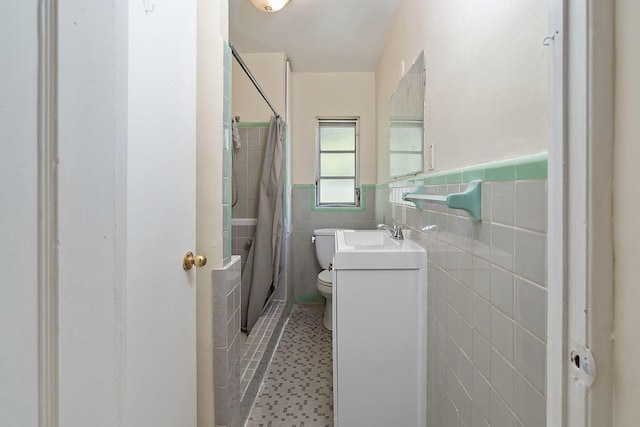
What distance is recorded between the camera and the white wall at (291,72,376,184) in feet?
10.8

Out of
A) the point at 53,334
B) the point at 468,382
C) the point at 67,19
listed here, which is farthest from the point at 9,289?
the point at 468,382

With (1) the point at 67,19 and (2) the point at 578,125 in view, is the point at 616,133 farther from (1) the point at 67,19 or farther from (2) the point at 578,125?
(1) the point at 67,19

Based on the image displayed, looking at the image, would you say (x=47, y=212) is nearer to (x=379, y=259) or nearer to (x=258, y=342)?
(x=379, y=259)

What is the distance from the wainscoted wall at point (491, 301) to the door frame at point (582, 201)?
0.80ft

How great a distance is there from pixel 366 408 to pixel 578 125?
1.40m

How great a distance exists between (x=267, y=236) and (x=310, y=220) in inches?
28.8

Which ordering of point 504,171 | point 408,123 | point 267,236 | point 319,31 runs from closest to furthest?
point 504,171 → point 408,123 → point 319,31 → point 267,236

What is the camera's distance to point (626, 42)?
36cm

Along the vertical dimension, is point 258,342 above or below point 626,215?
below

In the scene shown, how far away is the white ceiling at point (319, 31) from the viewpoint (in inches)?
87.6

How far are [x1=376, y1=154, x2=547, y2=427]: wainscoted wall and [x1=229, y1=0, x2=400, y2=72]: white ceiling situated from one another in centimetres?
160

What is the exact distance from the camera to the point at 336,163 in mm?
3383

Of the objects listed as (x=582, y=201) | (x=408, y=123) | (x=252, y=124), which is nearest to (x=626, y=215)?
(x=582, y=201)

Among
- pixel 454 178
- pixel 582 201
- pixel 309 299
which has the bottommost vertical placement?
→ pixel 309 299
